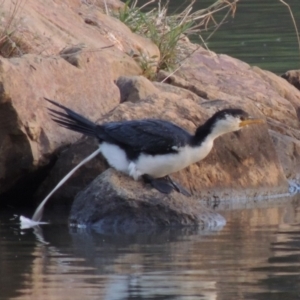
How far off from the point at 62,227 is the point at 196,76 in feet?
11.9

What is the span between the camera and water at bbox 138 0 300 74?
15586mm

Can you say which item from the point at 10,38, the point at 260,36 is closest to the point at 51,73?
the point at 10,38

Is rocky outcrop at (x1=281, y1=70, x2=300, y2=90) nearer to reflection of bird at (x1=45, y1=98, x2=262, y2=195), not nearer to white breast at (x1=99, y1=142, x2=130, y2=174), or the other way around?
reflection of bird at (x1=45, y1=98, x2=262, y2=195)

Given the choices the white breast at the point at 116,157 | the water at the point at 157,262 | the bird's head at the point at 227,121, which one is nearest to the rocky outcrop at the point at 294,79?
the water at the point at 157,262

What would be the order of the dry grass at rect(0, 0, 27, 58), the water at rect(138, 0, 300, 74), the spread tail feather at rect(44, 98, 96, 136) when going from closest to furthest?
1. the spread tail feather at rect(44, 98, 96, 136)
2. the dry grass at rect(0, 0, 27, 58)
3. the water at rect(138, 0, 300, 74)

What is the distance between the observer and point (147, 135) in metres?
7.72

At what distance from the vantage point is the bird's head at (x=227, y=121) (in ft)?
25.5

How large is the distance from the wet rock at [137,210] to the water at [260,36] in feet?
22.9

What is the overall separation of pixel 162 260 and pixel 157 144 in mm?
1293

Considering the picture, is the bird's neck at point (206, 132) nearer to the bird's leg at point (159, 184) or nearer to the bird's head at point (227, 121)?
the bird's head at point (227, 121)

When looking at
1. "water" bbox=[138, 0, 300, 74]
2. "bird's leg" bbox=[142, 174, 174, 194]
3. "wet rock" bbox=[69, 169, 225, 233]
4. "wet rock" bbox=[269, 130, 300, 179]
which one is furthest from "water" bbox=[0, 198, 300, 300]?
"water" bbox=[138, 0, 300, 74]

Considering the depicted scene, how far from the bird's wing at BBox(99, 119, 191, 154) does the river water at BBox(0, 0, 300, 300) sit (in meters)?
0.58

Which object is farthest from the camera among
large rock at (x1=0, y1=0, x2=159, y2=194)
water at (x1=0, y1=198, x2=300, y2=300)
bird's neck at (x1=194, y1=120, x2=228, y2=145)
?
large rock at (x1=0, y1=0, x2=159, y2=194)

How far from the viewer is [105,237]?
289 inches
